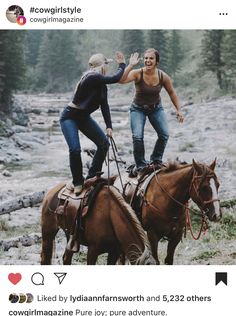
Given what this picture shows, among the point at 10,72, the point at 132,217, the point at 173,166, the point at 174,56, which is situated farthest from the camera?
the point at 174,56

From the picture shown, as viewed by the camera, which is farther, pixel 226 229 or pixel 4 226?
pixel 4 226

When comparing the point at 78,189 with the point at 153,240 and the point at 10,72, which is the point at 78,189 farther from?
the point at 10,72

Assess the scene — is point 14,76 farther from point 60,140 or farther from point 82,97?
point 82,97

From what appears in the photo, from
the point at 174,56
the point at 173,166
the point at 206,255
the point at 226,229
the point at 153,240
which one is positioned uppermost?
the point at 174,56

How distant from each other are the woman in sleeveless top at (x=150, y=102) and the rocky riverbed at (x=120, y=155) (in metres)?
1.71

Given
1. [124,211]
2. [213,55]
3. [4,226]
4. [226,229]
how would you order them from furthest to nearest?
[213,55] < [4,226] < [226,229] < [124,211]

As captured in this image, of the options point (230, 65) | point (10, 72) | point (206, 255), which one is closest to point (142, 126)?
point (206, 255)
